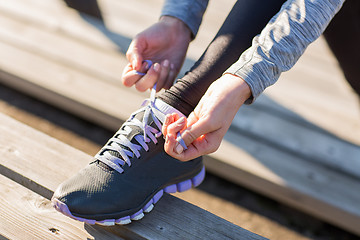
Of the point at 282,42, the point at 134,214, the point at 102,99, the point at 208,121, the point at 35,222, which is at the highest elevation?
the point at 282,42

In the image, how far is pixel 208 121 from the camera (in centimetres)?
76

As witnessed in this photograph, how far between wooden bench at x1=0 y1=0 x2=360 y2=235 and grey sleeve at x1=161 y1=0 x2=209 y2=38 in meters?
0.54

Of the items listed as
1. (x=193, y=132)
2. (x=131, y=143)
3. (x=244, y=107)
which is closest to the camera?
(x=193, y=132)

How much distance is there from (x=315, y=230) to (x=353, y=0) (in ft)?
3.02

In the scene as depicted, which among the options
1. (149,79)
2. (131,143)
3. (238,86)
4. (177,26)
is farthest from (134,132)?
(177,26)

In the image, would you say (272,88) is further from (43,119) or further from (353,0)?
(43,119)

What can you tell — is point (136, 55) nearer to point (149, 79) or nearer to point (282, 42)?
point (149, 79)

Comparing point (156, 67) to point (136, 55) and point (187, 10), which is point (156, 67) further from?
point (187, 10)

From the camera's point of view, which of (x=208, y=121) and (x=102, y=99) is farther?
(x=102, y=99)

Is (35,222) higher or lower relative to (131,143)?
lower

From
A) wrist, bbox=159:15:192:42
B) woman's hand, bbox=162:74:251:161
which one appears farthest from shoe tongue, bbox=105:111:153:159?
wrist, bbox=159:15:192:42

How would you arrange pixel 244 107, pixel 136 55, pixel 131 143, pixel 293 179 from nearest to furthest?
1. pixel 131 143
2. pixel 136 55
3. pixel 293 179
4. pixel 244 107

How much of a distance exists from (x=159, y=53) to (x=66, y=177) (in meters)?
0.46

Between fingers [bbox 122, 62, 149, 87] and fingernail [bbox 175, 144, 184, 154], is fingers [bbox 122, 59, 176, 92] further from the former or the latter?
fingernail [bbox 175, 144, 184, 154]
